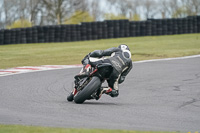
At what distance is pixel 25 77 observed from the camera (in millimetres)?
11906

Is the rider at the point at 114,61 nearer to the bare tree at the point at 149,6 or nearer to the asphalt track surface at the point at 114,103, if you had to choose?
the asphalt track surface at the point at 114,103

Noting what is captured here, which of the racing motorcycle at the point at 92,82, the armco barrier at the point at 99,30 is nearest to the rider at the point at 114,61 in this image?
the racing motorcycle at the point at 92,82

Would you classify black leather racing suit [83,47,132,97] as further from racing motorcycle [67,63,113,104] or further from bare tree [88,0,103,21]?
bare tree [88,0,103,21]

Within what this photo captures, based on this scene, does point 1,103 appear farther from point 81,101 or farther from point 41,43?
point 41,43

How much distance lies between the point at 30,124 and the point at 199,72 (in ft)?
24.4

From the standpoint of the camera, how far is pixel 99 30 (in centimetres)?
2527

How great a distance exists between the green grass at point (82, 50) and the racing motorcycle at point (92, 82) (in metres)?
7.70

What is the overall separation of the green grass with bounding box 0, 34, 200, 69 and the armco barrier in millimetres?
410

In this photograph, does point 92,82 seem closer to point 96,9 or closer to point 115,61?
point 115,61

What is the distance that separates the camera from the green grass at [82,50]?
55.5 feet

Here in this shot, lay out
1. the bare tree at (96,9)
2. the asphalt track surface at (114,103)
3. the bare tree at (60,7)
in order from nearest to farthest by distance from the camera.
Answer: the asphalt track surface at (114,103) < the bare tree at (60,7) < the bare tree at (96,9)

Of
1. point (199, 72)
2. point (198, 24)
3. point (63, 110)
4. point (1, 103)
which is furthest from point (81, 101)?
point (198, 24)

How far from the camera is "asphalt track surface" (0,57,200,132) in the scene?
632 cm

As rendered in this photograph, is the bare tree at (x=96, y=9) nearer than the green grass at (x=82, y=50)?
No
